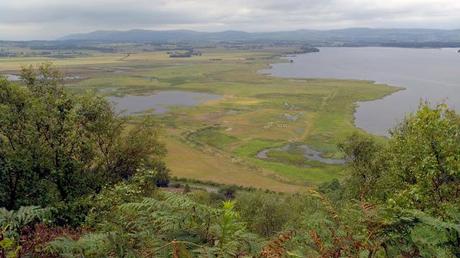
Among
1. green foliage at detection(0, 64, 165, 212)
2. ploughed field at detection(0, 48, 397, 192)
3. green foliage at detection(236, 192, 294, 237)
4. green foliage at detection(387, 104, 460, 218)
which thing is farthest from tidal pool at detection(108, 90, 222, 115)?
green foliage at detection(387, 104, 460, 218)

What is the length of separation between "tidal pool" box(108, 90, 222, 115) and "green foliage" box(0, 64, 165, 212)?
8059cm

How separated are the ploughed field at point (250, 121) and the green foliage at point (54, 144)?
12.0 feet

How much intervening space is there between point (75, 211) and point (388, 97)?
113878 mm

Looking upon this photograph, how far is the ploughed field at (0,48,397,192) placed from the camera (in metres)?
64.1

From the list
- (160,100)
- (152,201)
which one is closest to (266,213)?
(152,201)

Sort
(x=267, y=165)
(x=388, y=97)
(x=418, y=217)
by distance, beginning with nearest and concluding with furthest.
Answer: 1. (x=418, y=217)
2. (x=267, y=165)
3. (x=388, y=97)

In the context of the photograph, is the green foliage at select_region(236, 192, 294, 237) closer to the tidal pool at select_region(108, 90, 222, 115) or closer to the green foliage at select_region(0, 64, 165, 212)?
the green foliage at select_region(0, 64, 165, 212)

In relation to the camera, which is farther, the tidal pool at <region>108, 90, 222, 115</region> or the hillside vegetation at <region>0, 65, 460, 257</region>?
the tidal pool at <region>108, 90, 222, 115</region>

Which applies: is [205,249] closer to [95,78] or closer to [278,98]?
[278,98]

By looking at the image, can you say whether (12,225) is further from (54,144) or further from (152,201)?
(54,144)

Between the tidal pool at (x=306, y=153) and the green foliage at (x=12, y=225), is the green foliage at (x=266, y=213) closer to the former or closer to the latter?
the green foliage at (x=12, y=225)

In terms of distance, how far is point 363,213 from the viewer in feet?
23.4

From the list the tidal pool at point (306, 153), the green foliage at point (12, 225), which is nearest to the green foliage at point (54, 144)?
the green foliage at point (12, 225)

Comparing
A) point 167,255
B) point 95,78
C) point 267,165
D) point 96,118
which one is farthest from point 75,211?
point 95,78
